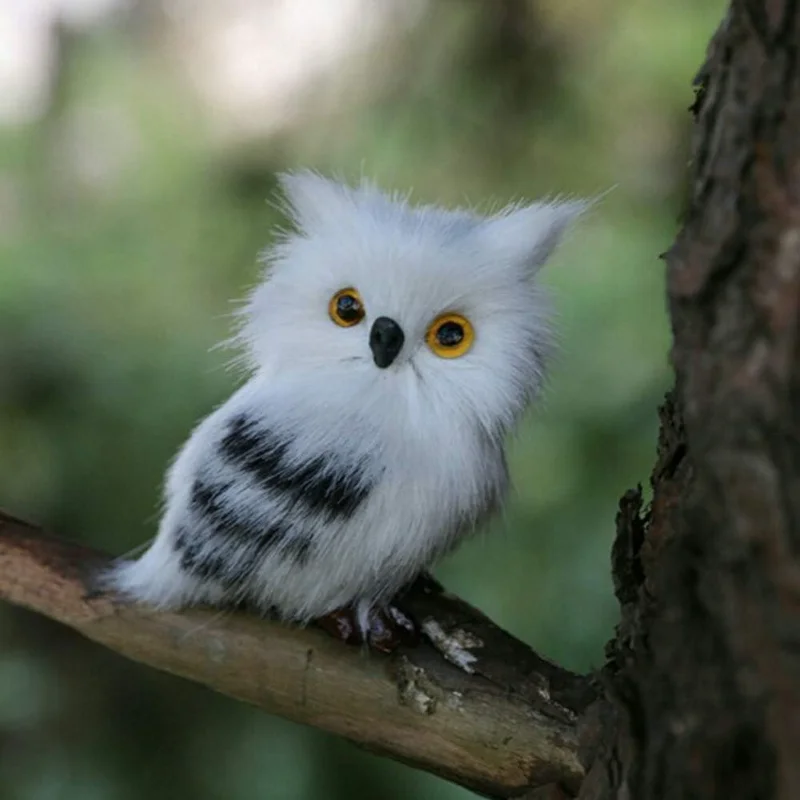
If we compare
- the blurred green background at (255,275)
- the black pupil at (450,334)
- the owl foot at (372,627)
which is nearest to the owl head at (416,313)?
the black pupil at (450,334)

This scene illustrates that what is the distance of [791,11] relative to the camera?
1.68ft

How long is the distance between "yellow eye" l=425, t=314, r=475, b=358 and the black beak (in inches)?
1.2

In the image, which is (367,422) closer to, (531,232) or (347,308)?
(347,308)

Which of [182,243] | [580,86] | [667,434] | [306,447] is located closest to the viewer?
[667,434]

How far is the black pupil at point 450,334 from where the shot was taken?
824 mm

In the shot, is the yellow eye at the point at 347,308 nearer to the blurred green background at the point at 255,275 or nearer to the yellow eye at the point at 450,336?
the yellow eye at the point at 450,336

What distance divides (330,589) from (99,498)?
0.77 m

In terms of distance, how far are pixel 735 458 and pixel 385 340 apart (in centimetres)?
36

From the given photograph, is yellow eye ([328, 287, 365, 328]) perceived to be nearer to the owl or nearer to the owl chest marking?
the owl

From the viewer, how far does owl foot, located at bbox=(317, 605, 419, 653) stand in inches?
32.7

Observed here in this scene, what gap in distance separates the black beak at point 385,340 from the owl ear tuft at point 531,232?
112mm

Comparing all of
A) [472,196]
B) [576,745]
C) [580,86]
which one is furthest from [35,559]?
[580,86]

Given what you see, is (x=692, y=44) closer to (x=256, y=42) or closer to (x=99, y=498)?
(x=256, y=42)

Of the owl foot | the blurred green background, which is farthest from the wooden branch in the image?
the blurred green background
